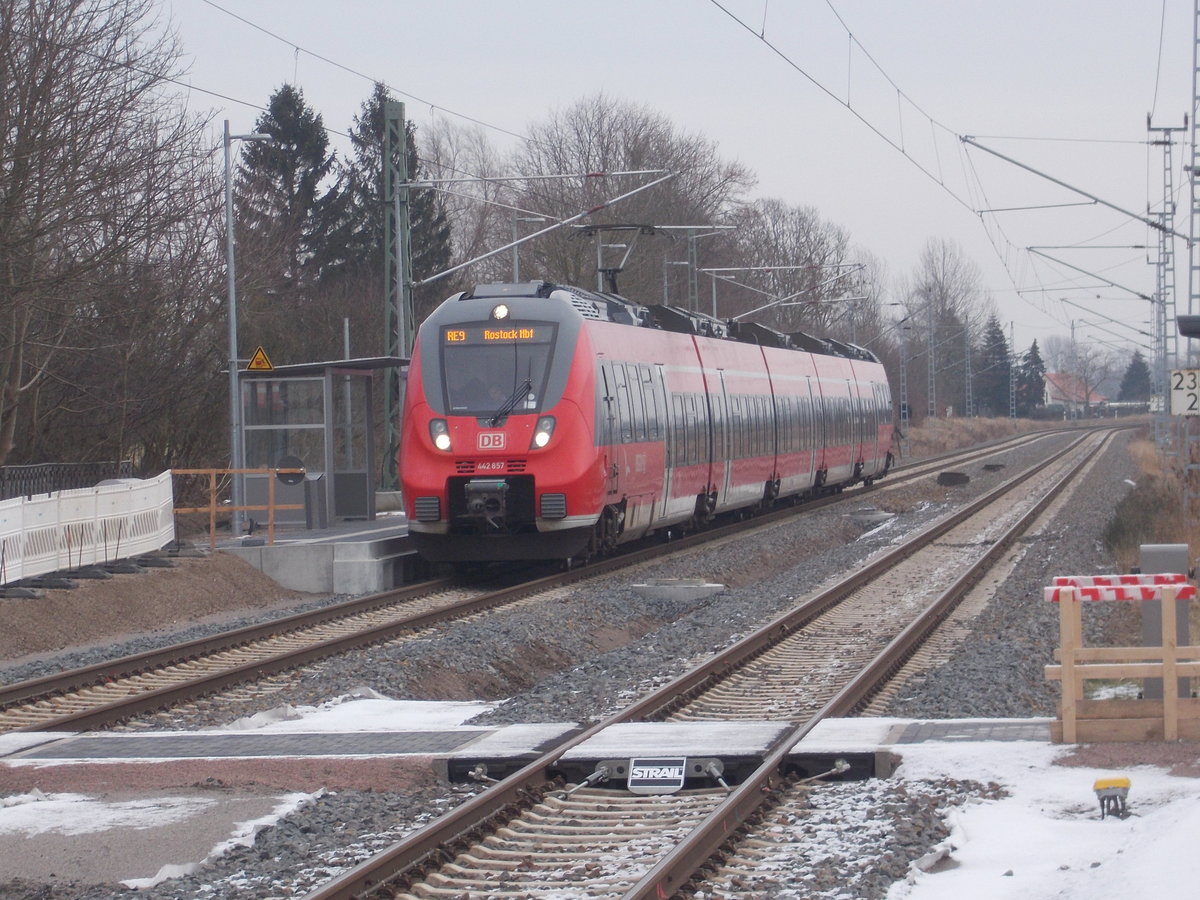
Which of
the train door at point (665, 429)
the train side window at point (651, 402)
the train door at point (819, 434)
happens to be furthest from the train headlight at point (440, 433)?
the train door at point (819, 434)

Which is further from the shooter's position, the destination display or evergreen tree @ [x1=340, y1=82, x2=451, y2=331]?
evergreen tree @ [x1=340, y1=82, x2=451, y2=331]

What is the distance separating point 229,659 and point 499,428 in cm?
562

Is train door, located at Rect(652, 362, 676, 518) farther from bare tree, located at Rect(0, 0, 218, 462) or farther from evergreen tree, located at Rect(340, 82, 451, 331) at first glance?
evergreen tree, located at Rect(340, 82, 451, 331)

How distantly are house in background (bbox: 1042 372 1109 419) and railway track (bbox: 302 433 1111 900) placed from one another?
127 m

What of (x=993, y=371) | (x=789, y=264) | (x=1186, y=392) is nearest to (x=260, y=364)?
(x=1186, y=392)

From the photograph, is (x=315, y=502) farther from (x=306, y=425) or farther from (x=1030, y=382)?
(x=1030, y=382)

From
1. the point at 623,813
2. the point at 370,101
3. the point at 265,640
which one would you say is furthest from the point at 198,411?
the point at 370,101

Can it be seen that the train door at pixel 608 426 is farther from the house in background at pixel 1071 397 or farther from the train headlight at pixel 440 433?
the house in background at pixel 1071 397

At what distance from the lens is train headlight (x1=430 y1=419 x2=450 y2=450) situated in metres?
18.2

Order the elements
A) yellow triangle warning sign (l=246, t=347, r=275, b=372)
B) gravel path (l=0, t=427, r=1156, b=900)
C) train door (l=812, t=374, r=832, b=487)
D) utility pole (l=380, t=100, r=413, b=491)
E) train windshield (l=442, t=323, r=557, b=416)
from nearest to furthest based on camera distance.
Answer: gravel path (l=0, t=427, r=1156, b=900) → train windshield (l=442, t=323, r=557, b=416) → yellow triangle warning sign (l=246, t=347, r=275, b=372) → utility pole (l=380, t=100, r=413, b=491) → train door (l=812, t=374, r=832, b=487)

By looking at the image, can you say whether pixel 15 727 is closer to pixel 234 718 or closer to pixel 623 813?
pixel 234 718

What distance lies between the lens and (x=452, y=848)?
6.79 metres

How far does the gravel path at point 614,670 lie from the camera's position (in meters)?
6.74

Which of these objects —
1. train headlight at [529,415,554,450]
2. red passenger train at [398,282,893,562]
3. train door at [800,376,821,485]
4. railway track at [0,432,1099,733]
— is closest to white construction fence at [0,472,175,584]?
railway track at [0,432,1099,733]
